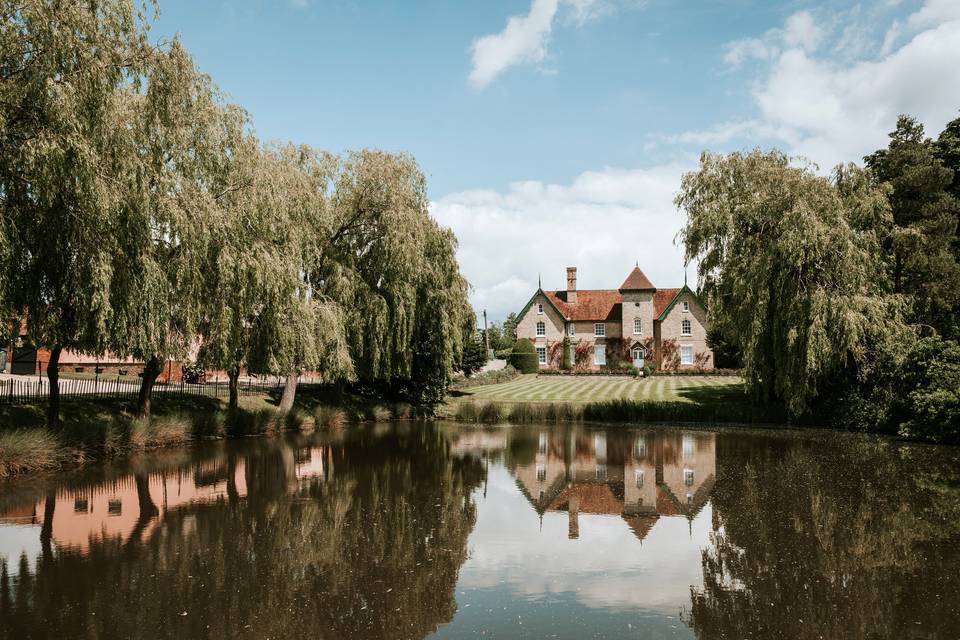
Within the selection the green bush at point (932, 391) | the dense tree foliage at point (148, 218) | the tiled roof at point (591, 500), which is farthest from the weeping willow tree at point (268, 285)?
the green bush at point (932, 391)

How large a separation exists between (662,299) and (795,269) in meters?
33.5

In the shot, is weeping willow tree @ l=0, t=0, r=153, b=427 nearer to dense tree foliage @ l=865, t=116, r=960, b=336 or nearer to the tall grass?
the tall grass

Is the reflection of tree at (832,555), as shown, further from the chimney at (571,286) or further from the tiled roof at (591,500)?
the chimney at (571,286)

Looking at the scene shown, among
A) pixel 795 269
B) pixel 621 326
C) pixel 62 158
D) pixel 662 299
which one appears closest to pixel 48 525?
pixel 62 158

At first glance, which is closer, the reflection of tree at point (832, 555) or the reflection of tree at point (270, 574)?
the reflection of tree at point (270, 574)

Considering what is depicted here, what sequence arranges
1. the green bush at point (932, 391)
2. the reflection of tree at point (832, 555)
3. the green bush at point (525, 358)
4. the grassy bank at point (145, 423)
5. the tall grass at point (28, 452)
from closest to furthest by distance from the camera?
the reflection of tree at point (832, 555) < the tall grass at point (28, 452) < the grassy bank at point (145, 423) < the green bush at point (932, 391) < the green bush at point (525, 358)

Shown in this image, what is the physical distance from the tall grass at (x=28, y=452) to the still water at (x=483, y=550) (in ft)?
2.70

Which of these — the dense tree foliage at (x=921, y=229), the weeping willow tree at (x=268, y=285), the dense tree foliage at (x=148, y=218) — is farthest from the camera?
the dense tree foliage at (x=921, y=229)

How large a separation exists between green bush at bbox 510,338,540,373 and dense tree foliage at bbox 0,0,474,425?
30149mm

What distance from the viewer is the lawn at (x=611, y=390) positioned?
115 feet

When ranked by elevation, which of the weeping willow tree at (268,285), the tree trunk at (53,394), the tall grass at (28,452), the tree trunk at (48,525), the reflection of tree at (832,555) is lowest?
the reflection of tree at (832,555)

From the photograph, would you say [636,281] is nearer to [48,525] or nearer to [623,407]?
[623,407]

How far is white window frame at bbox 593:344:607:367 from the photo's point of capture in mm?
57875

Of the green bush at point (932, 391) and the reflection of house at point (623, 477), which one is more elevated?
the green bush at point (932, 391)
